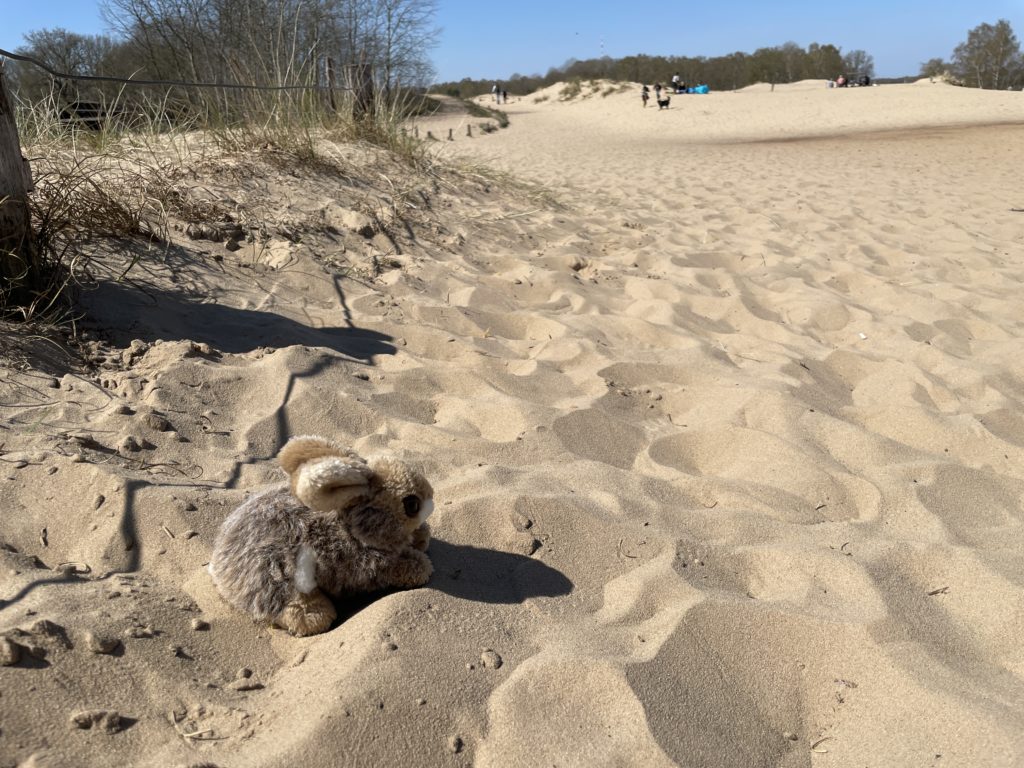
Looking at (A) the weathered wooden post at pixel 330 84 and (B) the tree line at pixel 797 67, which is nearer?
(A) the weathered wooden post at pixel 330 84

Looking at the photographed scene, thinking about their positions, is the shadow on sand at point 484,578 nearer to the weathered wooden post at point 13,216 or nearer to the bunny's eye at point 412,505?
the bunny's eye at point 412,505

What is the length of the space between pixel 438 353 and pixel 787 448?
5.36 ft

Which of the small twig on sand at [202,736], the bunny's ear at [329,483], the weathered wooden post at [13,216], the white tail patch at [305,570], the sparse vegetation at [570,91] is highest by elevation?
the sparse vegetation at [570,91]

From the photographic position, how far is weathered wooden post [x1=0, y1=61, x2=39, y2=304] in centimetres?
276

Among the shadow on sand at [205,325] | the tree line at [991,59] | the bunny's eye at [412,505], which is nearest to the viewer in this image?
the bunny's eye at [412,505]

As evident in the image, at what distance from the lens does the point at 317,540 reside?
5.91ft

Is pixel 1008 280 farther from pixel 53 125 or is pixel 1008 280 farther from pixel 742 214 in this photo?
pixel 53 125

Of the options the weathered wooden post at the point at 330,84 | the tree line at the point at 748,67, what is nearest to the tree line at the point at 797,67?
the tree line at the point at 748,67

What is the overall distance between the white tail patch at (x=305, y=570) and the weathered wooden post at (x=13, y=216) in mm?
1899

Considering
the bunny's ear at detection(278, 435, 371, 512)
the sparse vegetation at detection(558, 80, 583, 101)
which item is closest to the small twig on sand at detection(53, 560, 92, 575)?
the bunny's ear at detection(278, 435, 371, 512)

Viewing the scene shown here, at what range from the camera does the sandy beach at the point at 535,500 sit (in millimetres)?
1583

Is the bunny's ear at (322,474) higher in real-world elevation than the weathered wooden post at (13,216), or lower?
lower

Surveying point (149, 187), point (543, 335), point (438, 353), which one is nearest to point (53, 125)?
point (149, 187)

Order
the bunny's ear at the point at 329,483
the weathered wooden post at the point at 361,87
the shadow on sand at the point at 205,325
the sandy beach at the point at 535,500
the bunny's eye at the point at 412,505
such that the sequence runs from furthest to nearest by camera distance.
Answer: the weathered wooden post at the point at 361,87 → the shadow on sand at the point at 205,325 → the bunny's eye at the point at 412,505 → the bunny's ear at the point at 329,483 → the sandy beach at the point at 535,500
